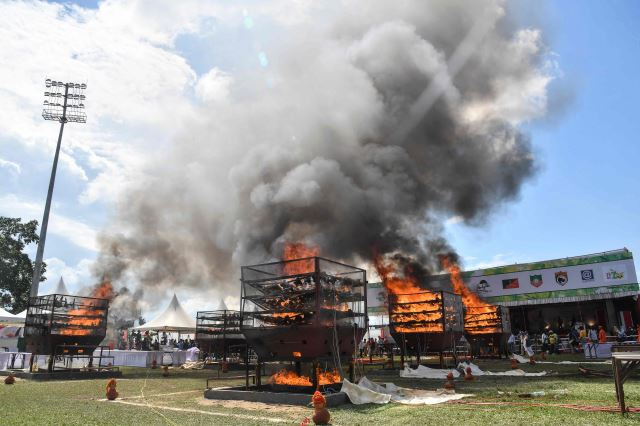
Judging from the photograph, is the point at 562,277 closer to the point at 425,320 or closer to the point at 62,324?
the point at 425,320

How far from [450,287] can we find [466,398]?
81.7 feet

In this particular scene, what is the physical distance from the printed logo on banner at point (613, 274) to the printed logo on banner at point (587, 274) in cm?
103

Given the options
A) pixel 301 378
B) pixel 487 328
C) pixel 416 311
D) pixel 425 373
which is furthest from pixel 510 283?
pixel 301 378

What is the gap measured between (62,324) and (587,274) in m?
38.5

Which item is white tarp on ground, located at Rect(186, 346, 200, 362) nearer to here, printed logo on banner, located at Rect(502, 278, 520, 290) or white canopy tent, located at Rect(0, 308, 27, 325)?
white canopy tent, located at Rect(0, 308, 27, 325)

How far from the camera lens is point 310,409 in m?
10.5

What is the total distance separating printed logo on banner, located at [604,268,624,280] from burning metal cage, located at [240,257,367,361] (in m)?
32.0

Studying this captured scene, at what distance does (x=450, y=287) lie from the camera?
115 feet

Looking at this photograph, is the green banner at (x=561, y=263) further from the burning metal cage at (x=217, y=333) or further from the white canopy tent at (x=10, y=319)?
the white canopy tent at (x=10, y=319)

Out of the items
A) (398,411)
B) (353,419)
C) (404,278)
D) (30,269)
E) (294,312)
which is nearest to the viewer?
(353,419)

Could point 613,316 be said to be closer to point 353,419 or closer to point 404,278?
point 404,278

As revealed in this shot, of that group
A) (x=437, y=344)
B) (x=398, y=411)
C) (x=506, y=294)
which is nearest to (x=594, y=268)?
(x=506, y=294)

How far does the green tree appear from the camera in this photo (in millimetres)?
43125

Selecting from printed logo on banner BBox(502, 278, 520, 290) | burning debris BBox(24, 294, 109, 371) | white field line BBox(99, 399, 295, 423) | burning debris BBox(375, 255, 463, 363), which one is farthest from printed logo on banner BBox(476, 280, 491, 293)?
white field line BBox(99, 399, 295, 423)
